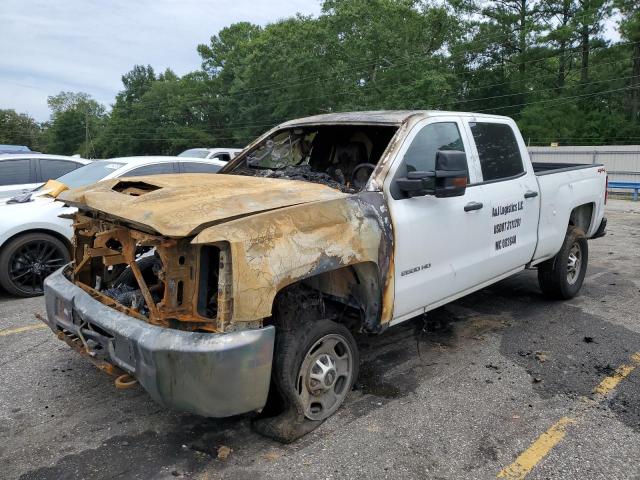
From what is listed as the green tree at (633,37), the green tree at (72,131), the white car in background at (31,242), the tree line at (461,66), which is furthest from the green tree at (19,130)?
the white car in background at (31,242)

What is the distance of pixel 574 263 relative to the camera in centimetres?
599

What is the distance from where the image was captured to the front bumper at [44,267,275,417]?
2703mm

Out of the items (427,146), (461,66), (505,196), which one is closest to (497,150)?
(505,196)

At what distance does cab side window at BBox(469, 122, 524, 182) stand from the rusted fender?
1.49m

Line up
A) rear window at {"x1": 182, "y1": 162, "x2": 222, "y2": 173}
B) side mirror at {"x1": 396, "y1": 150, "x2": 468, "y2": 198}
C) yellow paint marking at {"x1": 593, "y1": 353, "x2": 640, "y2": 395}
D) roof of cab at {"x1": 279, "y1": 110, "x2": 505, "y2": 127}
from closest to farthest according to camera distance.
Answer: side mirror at {"x1": 396, "y1": 150, "x2": 468, "y2": 198} → yellow paint marking at {"x1": 593, "y1": 353, "x2": 640, "y2": 395} → roof of cab at {"x1": 279, "y1": 110, "x2": 505, "y2": 127} → rear window at {"x1": 182, "y1": 162, "x2": 222, "y2": 173}

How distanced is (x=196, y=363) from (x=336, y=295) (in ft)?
3.91

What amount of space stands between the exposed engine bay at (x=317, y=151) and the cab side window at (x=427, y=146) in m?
0.61

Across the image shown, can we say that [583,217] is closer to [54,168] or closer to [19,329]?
[19,329]

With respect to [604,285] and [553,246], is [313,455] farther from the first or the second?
[604,285]

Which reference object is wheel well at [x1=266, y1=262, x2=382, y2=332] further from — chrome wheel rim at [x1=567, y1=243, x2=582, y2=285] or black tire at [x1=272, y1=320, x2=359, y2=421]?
chrome wheel rim at [x1=567, y1=243, x2=582, y2=285]

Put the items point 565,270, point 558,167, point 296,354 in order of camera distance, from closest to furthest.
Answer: point 296,354 → point 565,270 → point 558,167

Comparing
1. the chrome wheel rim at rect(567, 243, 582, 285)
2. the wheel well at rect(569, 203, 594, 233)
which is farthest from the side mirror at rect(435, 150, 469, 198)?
the wheel well at rect(569, 203, 594, 233)

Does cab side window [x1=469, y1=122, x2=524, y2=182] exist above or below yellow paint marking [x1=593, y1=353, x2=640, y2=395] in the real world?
above

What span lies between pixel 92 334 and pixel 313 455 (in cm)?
146
